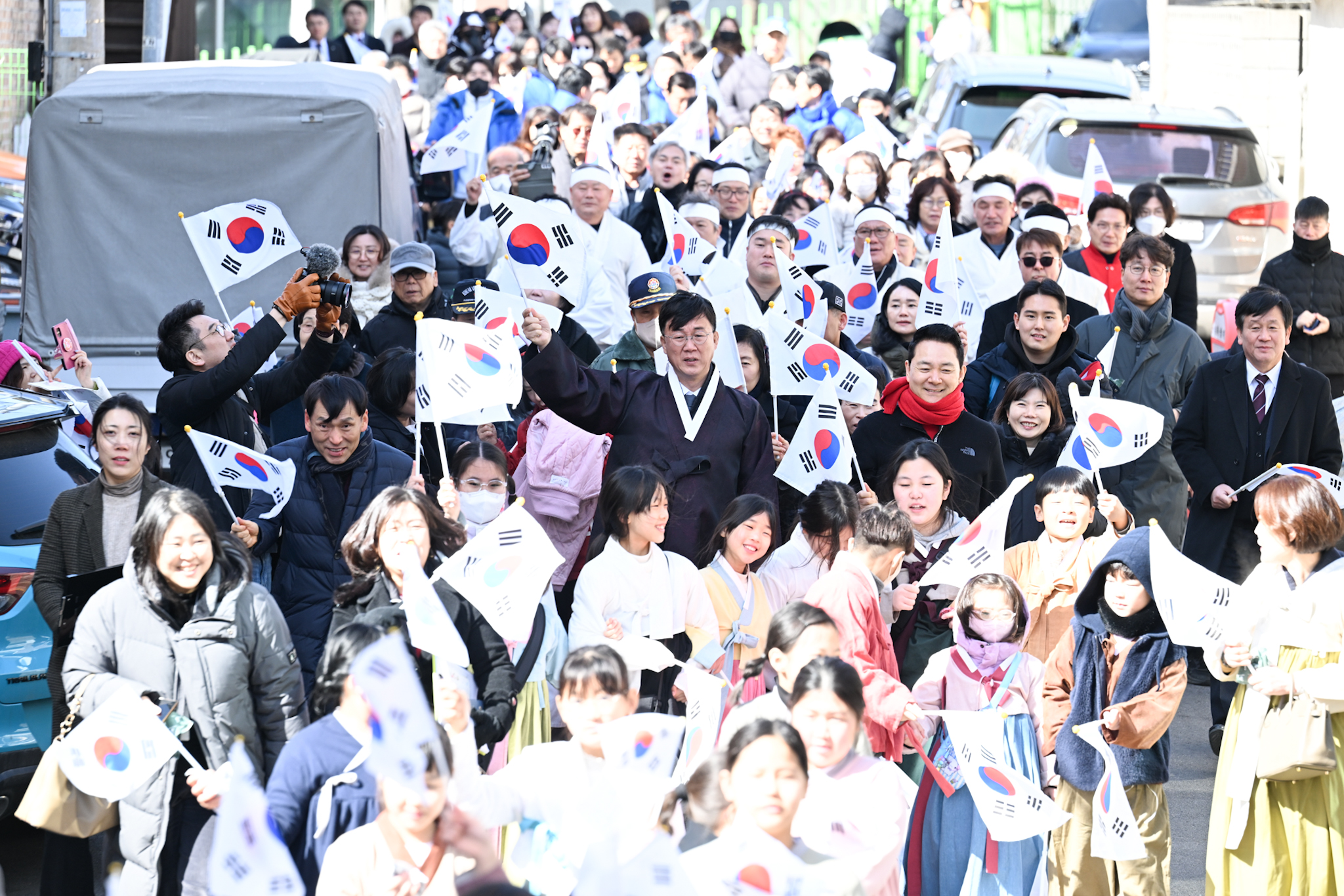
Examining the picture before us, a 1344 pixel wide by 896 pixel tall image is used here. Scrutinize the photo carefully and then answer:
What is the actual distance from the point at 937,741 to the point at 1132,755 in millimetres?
599

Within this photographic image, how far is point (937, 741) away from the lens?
573 cm

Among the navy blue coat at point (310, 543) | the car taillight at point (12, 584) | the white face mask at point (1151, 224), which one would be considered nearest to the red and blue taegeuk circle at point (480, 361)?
the navy blue coat at point (310, 543)

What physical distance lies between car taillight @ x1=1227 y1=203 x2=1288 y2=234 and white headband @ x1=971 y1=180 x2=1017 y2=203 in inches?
120

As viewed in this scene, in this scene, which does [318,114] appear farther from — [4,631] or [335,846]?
[335,846]

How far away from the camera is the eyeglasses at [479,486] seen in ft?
22.9

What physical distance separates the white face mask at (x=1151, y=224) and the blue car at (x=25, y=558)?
20.5 ft

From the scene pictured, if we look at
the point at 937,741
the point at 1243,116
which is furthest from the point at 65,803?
the point at 1243,116

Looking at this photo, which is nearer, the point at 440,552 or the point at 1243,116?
the point at 440,552

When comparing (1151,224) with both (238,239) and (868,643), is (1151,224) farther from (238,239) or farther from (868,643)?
(868,643)

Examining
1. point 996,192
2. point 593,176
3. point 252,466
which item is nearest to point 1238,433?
point 996,192

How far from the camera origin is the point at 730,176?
1102 cm

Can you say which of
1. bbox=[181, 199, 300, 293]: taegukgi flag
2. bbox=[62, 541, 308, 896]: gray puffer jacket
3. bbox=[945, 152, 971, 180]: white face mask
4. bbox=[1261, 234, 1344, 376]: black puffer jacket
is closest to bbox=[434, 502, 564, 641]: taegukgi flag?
bbox=[62, 541, 308, 896]: gray puffer jacket

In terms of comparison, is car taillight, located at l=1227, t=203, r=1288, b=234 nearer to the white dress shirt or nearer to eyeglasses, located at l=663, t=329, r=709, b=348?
the white dress shirt

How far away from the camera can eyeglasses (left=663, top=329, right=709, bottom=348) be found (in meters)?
6.95
